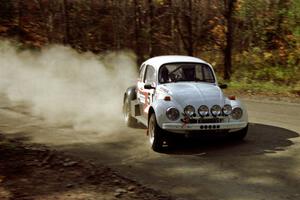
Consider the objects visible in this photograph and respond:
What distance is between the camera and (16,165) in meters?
8.52

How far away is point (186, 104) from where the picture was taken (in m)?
9.48

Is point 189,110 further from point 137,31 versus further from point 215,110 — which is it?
point 137,31

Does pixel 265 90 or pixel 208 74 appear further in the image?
pixel 265 90

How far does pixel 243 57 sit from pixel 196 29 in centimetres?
373

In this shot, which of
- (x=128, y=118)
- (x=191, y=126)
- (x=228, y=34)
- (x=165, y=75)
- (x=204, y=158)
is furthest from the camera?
(x=228, y=34)

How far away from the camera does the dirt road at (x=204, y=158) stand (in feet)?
23.5

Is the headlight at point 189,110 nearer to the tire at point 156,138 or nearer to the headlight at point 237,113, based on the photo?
the tire at point 156,138

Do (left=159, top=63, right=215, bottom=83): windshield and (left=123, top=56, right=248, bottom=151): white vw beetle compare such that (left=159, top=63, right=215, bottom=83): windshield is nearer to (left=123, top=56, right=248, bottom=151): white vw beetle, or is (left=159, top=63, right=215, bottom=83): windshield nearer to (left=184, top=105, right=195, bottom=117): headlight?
(left=123, top=56, right=248, bottom=151): white vw beetle

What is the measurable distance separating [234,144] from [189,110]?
1.31 metres

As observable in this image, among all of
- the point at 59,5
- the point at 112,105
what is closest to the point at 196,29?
the point at 59,5

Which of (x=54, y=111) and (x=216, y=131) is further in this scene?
(x=54, y=111)

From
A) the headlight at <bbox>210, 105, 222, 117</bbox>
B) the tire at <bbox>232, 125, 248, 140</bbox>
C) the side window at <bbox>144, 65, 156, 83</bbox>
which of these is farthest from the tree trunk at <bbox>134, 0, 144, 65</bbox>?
the headlight at <bbox>210, 105, 222, 117</bbox>

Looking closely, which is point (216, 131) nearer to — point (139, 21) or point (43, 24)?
point (139, 21)

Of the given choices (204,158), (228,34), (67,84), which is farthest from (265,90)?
(204,158)
